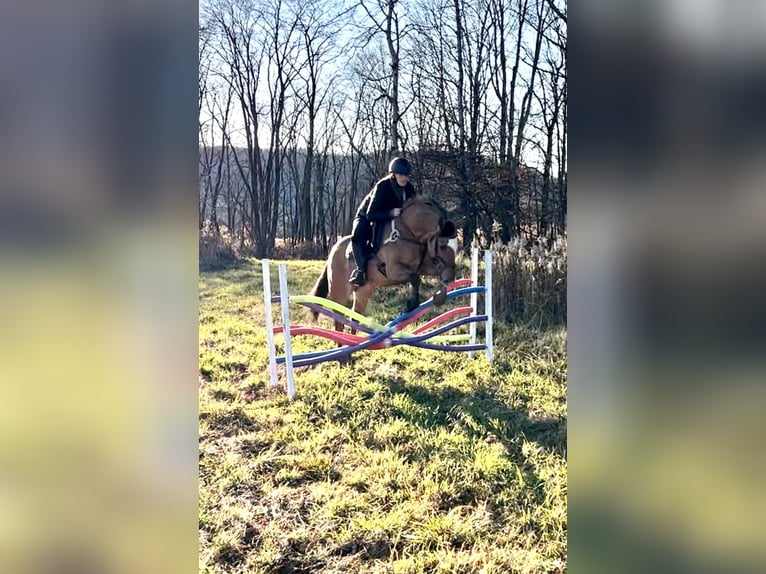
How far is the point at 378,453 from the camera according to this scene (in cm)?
182

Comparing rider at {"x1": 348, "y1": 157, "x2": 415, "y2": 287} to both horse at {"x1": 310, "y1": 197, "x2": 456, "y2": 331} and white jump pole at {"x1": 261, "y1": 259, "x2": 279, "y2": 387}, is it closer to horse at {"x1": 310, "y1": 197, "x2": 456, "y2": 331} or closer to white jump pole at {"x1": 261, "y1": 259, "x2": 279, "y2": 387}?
horse at {"x1": 310, "y1": 197, "x2": 456, "y2": 331}

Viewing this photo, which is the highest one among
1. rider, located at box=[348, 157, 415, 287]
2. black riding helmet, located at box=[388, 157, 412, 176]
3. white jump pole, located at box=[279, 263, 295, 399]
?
black riding helmet, located at box=[388, 157, 412, 176]

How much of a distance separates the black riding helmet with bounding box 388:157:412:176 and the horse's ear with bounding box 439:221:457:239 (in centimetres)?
30

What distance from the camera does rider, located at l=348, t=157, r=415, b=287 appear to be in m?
1.97

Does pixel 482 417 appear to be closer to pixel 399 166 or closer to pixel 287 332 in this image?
pixel 287 332

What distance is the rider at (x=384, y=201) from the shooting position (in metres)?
1.97

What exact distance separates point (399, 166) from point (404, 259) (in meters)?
0.46

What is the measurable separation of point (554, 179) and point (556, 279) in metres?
0.44
